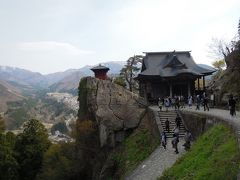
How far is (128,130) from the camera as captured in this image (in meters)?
41.9

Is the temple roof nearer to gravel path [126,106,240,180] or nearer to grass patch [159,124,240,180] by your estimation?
gravel path [126,106,240,180]

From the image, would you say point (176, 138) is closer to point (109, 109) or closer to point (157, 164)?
point (157, 164)

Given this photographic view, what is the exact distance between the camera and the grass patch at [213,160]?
16969mm

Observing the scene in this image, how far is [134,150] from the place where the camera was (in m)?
37.0

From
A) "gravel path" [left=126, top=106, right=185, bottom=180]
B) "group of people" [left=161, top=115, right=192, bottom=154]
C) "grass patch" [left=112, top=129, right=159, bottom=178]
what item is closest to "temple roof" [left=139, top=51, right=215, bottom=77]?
"grass patch" [left=112, top=129, right=159, bottom=178]

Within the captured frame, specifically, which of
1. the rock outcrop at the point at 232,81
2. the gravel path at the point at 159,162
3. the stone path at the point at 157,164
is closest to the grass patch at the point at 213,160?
the gravel path at the point at 159,162

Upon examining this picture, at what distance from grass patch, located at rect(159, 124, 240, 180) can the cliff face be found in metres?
16.1

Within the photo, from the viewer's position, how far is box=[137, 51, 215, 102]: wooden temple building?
48662 millimetres

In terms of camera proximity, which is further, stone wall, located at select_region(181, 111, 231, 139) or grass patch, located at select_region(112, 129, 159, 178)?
grass patch, located at select_region(112, 129, 159, 178)

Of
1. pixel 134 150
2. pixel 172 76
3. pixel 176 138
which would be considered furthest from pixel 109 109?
pixel 176 138

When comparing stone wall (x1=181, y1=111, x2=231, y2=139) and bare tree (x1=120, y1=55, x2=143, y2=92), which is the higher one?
bare tree (x1=120, y1=55, x2=143, y2=92)

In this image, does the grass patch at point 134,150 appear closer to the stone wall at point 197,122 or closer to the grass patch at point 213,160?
the stone wall at point 197,122

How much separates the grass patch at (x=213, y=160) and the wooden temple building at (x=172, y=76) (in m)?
22.1

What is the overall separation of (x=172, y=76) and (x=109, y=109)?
1009cm
